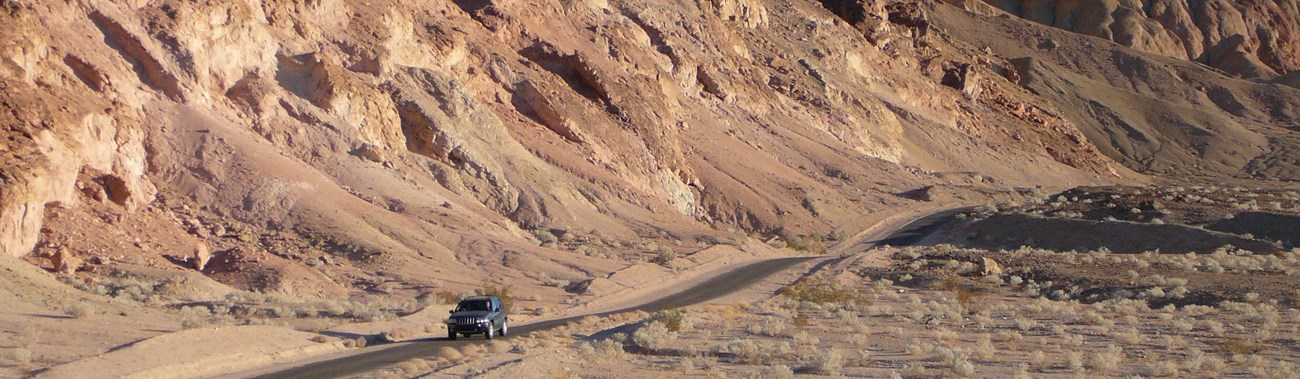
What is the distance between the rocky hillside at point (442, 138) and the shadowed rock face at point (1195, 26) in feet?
171

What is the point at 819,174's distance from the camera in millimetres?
65250

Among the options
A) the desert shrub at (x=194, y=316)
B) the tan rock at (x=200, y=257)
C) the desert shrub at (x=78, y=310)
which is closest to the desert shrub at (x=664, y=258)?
the tan rock at (x=200, y=257)

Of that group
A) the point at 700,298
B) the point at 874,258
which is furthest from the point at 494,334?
the point at 874,258

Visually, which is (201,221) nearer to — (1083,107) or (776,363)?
(776,363)

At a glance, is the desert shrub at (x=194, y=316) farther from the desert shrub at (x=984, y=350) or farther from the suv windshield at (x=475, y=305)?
the desert shrub at (x=984, y=350)

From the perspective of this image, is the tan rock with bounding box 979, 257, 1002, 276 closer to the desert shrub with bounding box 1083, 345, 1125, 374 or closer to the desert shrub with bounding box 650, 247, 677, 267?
the desert shrub with bounding box 650, 247, 677, 267

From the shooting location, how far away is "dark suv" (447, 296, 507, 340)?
72.0 feet

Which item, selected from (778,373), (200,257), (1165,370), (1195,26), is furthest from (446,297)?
(1195,26)

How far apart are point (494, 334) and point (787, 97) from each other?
53846 mm

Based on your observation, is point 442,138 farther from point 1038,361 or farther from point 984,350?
point 1038,361

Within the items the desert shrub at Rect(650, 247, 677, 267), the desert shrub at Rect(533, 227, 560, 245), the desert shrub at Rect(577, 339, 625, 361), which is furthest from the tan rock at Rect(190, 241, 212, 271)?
the desert shrub at Rect(650, 247, 677, 267)

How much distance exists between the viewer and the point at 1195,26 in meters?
140

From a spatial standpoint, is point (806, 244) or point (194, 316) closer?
point (194, 316)

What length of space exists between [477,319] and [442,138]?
20547 mm
